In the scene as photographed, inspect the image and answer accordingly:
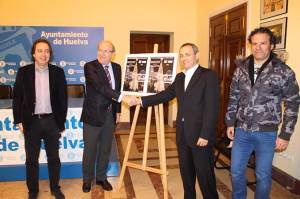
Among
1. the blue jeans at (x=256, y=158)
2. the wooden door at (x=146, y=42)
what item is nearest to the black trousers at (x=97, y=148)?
the blue jeans at (x=256, y=158)

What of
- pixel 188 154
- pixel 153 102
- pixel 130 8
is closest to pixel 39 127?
pixel 153 102

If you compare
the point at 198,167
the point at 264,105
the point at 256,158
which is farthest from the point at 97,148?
the point at 264,105

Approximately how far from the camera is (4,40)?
532cm

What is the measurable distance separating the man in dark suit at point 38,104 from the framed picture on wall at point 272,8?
253 centimetres

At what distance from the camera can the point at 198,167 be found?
2.26m

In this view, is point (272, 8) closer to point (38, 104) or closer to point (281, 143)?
point (281, 143)

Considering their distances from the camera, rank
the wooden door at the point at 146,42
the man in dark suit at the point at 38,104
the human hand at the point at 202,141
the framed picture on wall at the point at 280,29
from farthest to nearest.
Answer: the wooden door at the point at 146,42 < the framed picture on wall at the point at 280,29 < the man in dark suit at the point at 38,104 < the human hand at the point at 202,141

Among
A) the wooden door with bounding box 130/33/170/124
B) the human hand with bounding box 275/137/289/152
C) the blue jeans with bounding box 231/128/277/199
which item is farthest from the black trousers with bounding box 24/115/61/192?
the wooden door with bounding box 130/33/170/124

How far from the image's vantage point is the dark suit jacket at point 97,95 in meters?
2.74

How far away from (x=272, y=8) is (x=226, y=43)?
133cm

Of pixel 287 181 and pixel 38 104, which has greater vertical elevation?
pixel 38 104

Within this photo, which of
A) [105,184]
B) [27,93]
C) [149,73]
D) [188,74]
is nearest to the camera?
[188,74]

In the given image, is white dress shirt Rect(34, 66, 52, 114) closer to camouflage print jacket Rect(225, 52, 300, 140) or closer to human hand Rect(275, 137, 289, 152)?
camouflage print jacket Rect(225, 52, 300, 140)

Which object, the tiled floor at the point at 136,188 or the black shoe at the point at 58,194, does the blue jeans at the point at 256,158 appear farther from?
the black shoe at the point at 58,194
